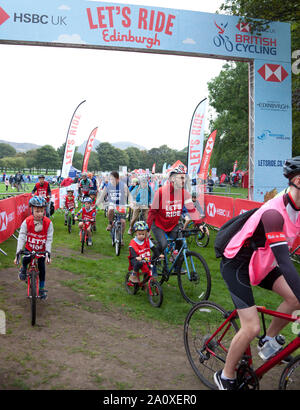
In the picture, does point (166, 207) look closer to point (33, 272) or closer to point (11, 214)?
point (33, 272)

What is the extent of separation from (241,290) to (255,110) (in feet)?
36.8

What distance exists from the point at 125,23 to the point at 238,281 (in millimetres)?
11410

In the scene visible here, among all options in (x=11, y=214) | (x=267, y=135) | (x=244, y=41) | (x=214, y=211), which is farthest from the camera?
(x=214, y=211)

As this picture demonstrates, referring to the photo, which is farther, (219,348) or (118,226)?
(118,226)

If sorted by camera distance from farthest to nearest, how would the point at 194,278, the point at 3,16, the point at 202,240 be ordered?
the point at 3,16 → the point at 202,240 → the point at 194,278

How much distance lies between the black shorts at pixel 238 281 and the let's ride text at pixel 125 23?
10959 millimetres

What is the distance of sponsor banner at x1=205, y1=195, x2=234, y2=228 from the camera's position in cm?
1251

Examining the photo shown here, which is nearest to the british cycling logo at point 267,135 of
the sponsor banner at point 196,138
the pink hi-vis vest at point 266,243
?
A: the sponsor banner at point 196,138

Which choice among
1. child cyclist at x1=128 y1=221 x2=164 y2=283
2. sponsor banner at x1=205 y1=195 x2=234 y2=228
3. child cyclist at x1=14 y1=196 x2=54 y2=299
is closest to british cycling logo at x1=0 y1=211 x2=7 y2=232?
child cyclist at x1=14 y1=196 x2=54 y2=299

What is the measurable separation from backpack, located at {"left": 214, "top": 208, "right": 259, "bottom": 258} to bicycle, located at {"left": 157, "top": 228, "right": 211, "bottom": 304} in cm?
266

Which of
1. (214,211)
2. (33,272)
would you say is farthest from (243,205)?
(33,272)

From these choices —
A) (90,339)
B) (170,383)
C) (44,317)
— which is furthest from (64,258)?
(170,383)

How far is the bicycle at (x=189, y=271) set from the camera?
5863mm

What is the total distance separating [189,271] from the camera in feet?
19.8
